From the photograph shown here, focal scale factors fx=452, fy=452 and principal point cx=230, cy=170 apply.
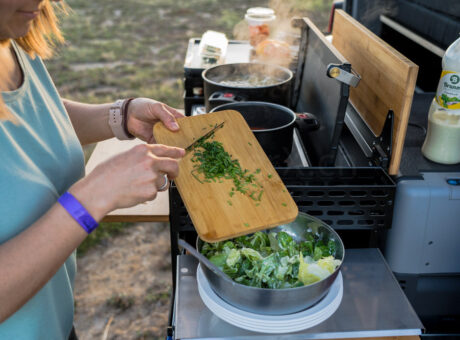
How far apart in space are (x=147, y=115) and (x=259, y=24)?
4.03 ft

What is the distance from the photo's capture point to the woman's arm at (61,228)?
894mm

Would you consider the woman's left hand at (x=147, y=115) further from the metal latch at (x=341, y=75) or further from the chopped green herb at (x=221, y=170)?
the metal latch at (x=341, y=75)

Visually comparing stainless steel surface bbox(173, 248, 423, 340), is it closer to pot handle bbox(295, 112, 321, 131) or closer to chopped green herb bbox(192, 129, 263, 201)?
chopped green herb bbox(192, 129, 263, 201)

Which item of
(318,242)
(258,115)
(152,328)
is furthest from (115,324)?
(318,242)

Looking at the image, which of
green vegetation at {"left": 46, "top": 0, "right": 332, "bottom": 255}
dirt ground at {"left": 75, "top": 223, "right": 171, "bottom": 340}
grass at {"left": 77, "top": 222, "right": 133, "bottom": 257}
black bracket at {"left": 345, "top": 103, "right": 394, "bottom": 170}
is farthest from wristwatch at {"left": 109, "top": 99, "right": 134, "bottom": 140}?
grass at {"left": 77, "top": 222, "right": 133, "bottom": 257}

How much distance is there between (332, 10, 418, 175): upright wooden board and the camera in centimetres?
121

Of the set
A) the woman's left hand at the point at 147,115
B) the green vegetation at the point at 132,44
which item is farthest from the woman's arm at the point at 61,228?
the green vegetation at the point at 132,44

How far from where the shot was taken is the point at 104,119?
1.50m

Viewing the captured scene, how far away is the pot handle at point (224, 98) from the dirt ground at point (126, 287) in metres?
1.46

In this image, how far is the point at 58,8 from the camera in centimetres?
144

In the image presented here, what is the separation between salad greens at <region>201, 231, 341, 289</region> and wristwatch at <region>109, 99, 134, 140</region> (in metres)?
0.58

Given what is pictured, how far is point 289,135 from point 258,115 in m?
0.20

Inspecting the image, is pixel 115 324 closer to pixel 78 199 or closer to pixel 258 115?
pixel 258 115

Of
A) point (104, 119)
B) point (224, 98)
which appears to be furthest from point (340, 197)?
point (104, 119)
